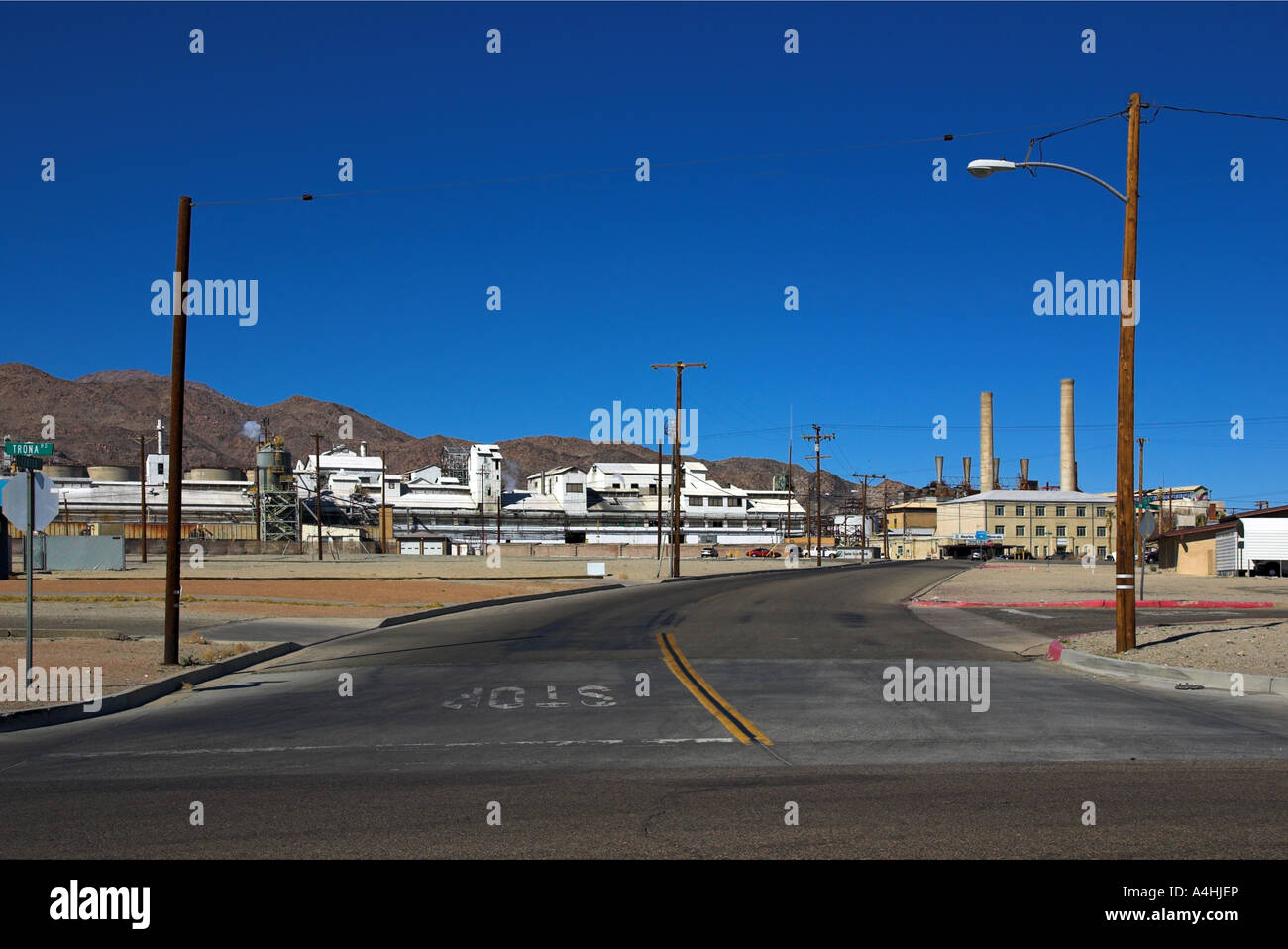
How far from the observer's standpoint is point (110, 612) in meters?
29.6

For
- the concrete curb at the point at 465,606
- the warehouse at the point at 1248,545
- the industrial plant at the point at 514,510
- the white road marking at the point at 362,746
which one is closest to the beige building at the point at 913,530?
the industrial plant at the point at 514,510

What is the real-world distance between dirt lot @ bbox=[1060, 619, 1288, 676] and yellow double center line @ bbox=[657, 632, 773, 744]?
22.4ft

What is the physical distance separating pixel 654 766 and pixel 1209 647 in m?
12.2

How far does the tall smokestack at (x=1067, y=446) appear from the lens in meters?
131

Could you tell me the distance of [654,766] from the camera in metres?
9.72

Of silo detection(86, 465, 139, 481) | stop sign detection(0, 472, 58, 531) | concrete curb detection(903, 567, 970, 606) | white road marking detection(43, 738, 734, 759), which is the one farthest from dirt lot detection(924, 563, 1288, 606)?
silo detection(86, 465, 139, 481)

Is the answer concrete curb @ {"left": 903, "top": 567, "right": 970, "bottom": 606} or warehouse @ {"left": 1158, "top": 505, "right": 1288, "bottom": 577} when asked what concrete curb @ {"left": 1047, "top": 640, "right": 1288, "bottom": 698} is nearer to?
concrete curb @ {"left": 903, "top": 567, "right": 970, "bottom": 606}

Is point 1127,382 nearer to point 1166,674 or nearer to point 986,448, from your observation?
point 1166,674

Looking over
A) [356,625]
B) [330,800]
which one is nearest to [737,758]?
[330,800]

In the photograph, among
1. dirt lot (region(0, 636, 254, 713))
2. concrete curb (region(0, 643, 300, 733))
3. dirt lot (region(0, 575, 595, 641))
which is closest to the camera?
concrete curb (region(0, 643, 300, 733))

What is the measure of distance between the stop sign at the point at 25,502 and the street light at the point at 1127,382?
14838 mm

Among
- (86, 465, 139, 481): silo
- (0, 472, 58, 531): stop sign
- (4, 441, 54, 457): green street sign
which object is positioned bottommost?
(0, 472, 58, 531): stop sign

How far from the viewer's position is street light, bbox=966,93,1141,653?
18203mm
